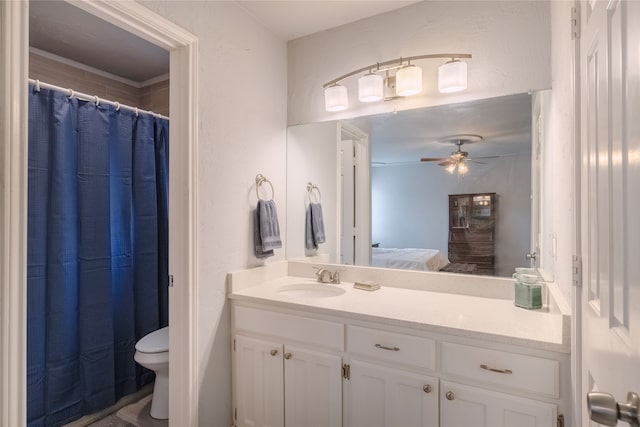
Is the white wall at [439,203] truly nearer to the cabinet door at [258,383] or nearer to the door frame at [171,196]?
the cabinet door at [258,383]

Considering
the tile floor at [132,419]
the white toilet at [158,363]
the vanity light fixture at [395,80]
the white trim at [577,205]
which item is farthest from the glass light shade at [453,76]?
the tile floor at [132,419]

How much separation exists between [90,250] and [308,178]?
1457 millimetres

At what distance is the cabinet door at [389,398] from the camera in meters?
1.34

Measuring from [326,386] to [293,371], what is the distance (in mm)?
183

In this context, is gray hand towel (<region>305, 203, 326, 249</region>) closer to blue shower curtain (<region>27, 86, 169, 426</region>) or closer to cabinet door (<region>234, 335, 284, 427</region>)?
cabinet door (<region>234, 335, 284, 427</region>)

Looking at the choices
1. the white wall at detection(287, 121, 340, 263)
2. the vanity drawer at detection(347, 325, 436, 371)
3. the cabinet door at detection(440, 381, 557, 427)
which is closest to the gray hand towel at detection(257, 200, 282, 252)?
the white wall at detection(287, 121, 340, 263)

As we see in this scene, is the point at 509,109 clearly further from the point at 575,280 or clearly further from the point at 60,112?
the point at 60,112

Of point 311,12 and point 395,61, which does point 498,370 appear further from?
point 311,12

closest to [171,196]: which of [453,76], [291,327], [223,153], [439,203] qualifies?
[223,153]

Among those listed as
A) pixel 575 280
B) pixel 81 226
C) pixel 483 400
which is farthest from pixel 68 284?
pixel 575 280

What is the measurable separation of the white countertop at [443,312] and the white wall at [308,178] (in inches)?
17.9

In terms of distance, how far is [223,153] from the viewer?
5.99 ft

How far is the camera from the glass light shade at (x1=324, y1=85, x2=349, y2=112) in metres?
2.07

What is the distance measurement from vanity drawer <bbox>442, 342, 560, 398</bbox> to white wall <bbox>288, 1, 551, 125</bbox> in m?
1.26
